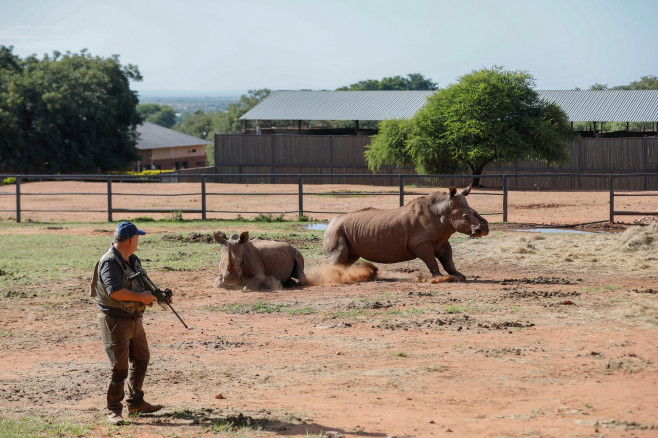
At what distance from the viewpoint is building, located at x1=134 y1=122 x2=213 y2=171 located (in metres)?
61.8

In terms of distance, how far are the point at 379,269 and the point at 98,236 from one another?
8.81 metres

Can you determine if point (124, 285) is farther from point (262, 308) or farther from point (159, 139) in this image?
point (159, 139)

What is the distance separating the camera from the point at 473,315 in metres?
10.9

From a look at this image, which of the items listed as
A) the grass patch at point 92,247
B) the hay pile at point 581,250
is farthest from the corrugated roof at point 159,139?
the hay pile at point 581,250

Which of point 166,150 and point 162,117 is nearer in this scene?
point 166,150

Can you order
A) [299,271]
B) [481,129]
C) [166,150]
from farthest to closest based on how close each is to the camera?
[166,150] → [481,129] → [299,271]

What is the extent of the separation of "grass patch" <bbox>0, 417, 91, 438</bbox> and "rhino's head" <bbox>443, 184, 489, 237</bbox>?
7889mm

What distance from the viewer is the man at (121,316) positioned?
23.0 feet

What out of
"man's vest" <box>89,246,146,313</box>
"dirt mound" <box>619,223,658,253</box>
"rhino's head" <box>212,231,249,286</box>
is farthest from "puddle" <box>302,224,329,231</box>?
"man's vest" <box>89,246,146,313</box>

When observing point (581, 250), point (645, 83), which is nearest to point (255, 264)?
A: point (581, 250)

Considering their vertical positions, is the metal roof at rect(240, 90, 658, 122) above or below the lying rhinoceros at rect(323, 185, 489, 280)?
above

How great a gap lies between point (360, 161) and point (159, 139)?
1002 inches

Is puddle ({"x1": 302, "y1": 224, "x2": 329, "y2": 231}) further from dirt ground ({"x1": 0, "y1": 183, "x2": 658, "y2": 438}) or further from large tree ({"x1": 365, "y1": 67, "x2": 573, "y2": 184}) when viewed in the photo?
large tree ({"x1": 365, "y1": 67, "x2": 573, "y2": 184})

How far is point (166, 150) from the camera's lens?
215ft
